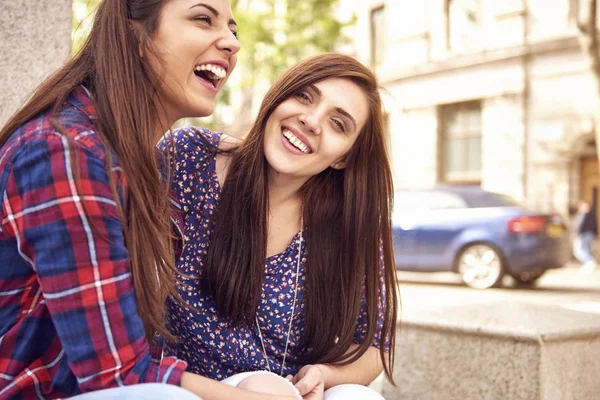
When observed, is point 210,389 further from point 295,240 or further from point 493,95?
point 493,95

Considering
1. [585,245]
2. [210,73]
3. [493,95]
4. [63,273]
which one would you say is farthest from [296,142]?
[493,95]

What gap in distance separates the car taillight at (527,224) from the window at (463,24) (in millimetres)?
10696

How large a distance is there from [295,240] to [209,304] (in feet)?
1.38

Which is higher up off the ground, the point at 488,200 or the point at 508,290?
the point at 488,200

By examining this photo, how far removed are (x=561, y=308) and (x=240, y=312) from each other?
1.95 m

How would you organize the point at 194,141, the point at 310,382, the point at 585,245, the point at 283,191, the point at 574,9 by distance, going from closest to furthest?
1. the point at 310,382
2. the point at 194,141
3. the point at 283,191
4. the point at 585,245
5. the point at 574,9

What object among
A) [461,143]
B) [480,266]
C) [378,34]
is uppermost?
[378,34]

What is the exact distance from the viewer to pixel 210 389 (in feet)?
5.65

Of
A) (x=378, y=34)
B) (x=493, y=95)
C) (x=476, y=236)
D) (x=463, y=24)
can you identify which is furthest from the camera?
(x=378, y=34)

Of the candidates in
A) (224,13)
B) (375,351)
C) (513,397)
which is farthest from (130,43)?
(513,397)

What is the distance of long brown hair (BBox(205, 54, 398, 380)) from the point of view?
238cm

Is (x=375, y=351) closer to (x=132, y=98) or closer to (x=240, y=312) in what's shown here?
(x=240, y=312)

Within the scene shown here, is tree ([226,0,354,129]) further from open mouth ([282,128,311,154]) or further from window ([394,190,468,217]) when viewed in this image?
open mouth ([282,128,311,154])

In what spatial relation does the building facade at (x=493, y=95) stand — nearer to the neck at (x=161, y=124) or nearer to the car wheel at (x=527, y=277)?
the car wheel at (x=527, y=277)
